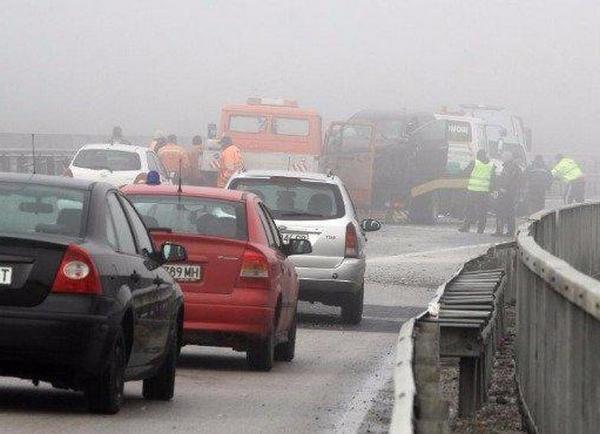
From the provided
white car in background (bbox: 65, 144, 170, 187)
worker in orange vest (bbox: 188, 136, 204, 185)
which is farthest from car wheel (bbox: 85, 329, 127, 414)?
worker in orange vest (bbox: 188, 136, 204, 185)

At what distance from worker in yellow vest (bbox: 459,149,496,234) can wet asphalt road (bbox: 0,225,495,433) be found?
71.8 ft

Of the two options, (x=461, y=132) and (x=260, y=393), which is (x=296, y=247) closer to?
(x=260, y=393)

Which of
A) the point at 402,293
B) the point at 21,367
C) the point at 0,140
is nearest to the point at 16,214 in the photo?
the point at 21,367

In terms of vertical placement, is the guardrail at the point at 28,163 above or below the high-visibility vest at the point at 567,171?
above

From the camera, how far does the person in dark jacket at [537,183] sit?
53.3m

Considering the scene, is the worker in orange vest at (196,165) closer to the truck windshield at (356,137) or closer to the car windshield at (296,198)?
the truck windshield at (356,137)

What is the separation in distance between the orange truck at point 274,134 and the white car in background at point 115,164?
6.48 m

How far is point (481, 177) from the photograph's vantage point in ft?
145

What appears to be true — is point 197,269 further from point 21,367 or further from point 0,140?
point 0,140

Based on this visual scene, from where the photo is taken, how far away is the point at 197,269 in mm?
14078

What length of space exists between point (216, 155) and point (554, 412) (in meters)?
34.3

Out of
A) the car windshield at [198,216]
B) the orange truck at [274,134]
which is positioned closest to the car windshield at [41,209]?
the car windshield at [198,216]

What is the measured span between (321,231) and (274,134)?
2493 cm

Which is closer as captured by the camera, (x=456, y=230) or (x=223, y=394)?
(x=223, y=394)
